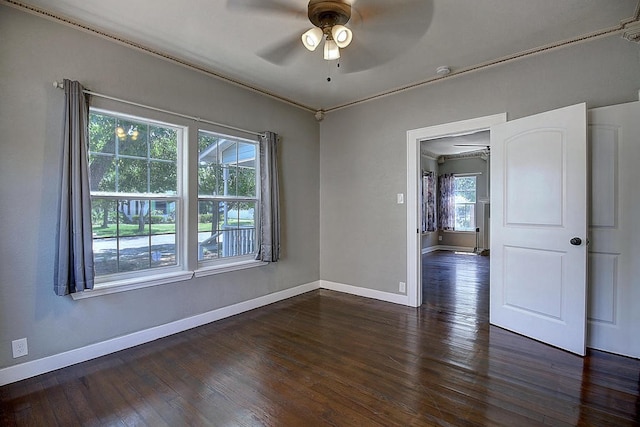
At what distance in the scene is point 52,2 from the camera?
88.3 inches

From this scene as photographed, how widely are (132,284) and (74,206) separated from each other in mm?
814

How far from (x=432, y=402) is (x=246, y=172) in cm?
302

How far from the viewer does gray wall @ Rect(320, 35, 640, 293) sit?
2717mm

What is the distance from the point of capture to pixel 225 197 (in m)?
3.61

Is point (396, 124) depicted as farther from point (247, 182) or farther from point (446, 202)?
point (446, 202)

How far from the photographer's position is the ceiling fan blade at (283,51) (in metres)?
2.77

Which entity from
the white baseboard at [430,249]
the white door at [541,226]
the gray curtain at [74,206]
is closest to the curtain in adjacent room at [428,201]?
the white baseboard at [430,249]

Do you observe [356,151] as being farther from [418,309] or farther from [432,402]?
[432,402]

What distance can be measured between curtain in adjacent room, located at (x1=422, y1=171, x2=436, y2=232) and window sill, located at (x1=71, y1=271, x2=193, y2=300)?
648cm

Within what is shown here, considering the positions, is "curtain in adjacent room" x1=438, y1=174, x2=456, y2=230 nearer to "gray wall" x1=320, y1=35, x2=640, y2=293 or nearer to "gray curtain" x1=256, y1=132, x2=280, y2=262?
"gray wall" x1=320, y1=35, x2=640, y2=293

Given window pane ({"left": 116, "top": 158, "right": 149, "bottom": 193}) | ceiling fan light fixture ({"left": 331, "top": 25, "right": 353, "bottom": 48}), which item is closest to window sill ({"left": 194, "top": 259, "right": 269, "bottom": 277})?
window pane ({"left": 116, "top": 158, "right": 149, "bottom": 193})

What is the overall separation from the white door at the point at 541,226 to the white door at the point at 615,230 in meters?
0.25

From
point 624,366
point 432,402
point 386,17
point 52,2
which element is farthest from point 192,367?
point 624,366

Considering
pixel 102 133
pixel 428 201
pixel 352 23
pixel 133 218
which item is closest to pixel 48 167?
pixel 102 133
